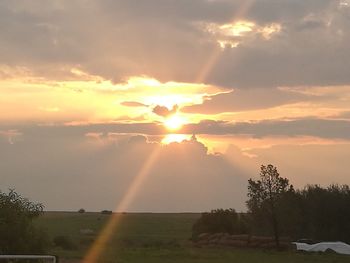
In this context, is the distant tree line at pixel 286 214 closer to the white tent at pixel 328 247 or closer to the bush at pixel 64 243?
the white tent at pixel 328 247

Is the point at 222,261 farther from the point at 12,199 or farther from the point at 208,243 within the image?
the point at 208,243

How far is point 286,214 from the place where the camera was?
74.2 metres

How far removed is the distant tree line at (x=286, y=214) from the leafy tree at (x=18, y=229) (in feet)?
135

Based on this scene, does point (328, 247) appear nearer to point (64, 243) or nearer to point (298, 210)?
point (298, 210)

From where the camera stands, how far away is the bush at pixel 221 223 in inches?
3337

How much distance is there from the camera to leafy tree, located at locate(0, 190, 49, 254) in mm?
28719

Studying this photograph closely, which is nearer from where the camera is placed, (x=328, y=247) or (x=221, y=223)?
(x=328, y=247)

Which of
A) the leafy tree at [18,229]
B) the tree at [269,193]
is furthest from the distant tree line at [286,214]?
the leafy tree at [18,229]

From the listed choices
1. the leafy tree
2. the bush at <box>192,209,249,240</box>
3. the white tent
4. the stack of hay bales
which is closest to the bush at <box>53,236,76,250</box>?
the stack of hay bales

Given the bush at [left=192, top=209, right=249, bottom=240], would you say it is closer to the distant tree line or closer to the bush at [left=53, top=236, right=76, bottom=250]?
the distant tree line

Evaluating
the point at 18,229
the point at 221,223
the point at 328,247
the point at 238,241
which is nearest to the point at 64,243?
the point at 238,241

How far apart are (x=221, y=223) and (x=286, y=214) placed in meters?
13.5

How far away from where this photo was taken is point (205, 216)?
8756 centimetres

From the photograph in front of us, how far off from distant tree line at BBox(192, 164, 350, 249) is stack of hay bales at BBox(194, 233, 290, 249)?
4.20 feet
